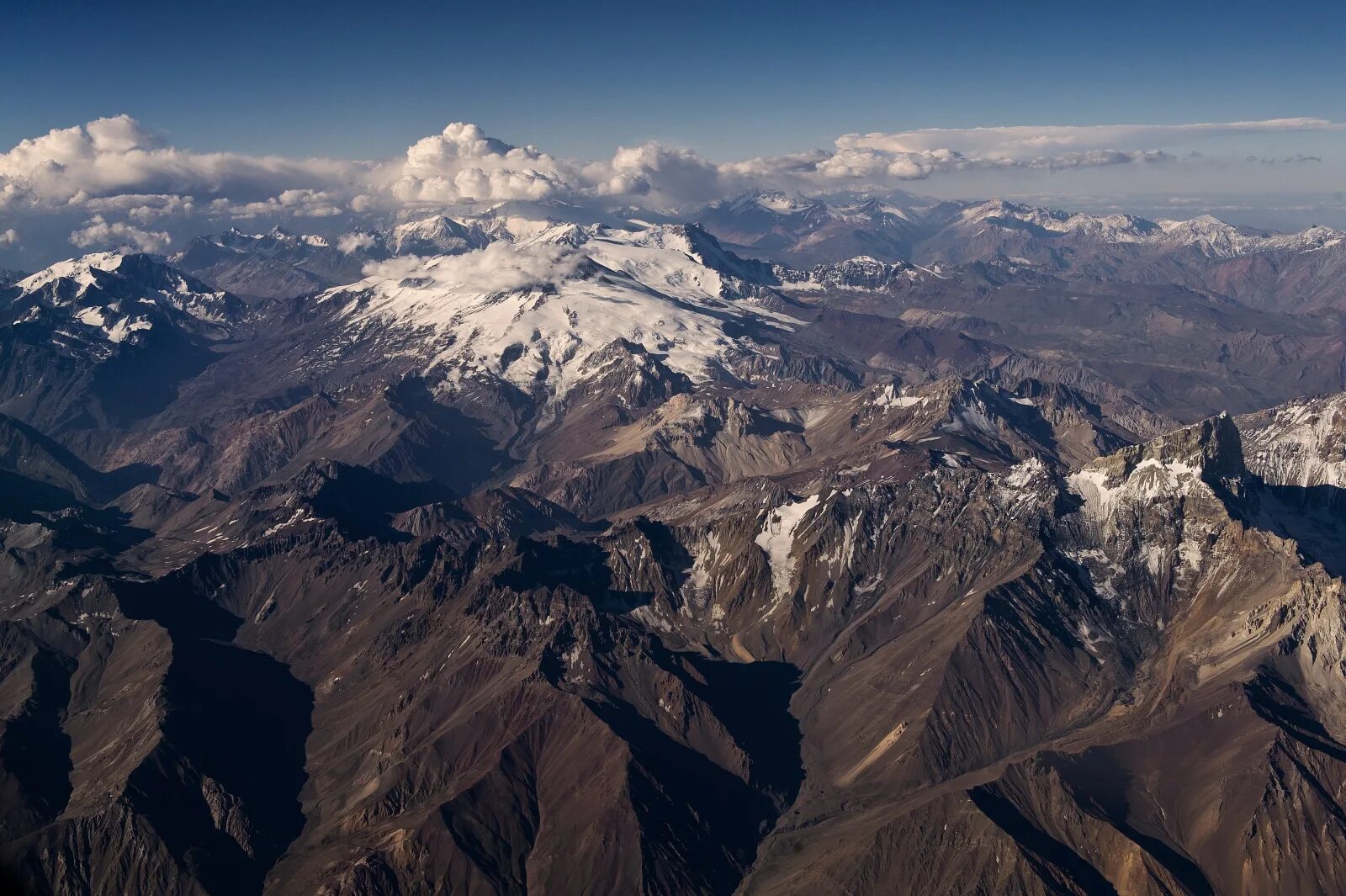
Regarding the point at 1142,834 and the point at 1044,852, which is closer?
the point at 1044,852

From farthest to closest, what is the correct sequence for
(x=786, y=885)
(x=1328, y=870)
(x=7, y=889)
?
1. (x=786, y=885)
2. (x=1328, y=870)
3. (x=7, y=889)

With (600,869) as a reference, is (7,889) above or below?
above

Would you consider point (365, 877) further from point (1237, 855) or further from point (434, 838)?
point (1237, 855)

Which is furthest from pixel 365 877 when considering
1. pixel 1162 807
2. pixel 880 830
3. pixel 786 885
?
pixel 1162 807

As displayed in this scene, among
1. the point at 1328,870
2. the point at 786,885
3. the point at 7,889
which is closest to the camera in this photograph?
the point at 7,889

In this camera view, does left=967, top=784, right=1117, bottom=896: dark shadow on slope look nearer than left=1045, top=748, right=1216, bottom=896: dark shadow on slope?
Yes

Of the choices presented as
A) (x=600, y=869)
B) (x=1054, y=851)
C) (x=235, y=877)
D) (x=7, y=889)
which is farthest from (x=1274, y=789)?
(x=7, y=889)

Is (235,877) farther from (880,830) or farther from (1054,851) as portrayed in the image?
(1054,851)

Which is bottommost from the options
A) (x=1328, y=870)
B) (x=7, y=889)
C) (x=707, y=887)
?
(x=707, y=887)

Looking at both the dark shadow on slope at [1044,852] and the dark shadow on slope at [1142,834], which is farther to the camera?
the dark shadow on slope at [1142,834]

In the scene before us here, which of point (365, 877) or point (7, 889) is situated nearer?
point (7, 889)

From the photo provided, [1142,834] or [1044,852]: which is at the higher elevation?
[1044,852]
